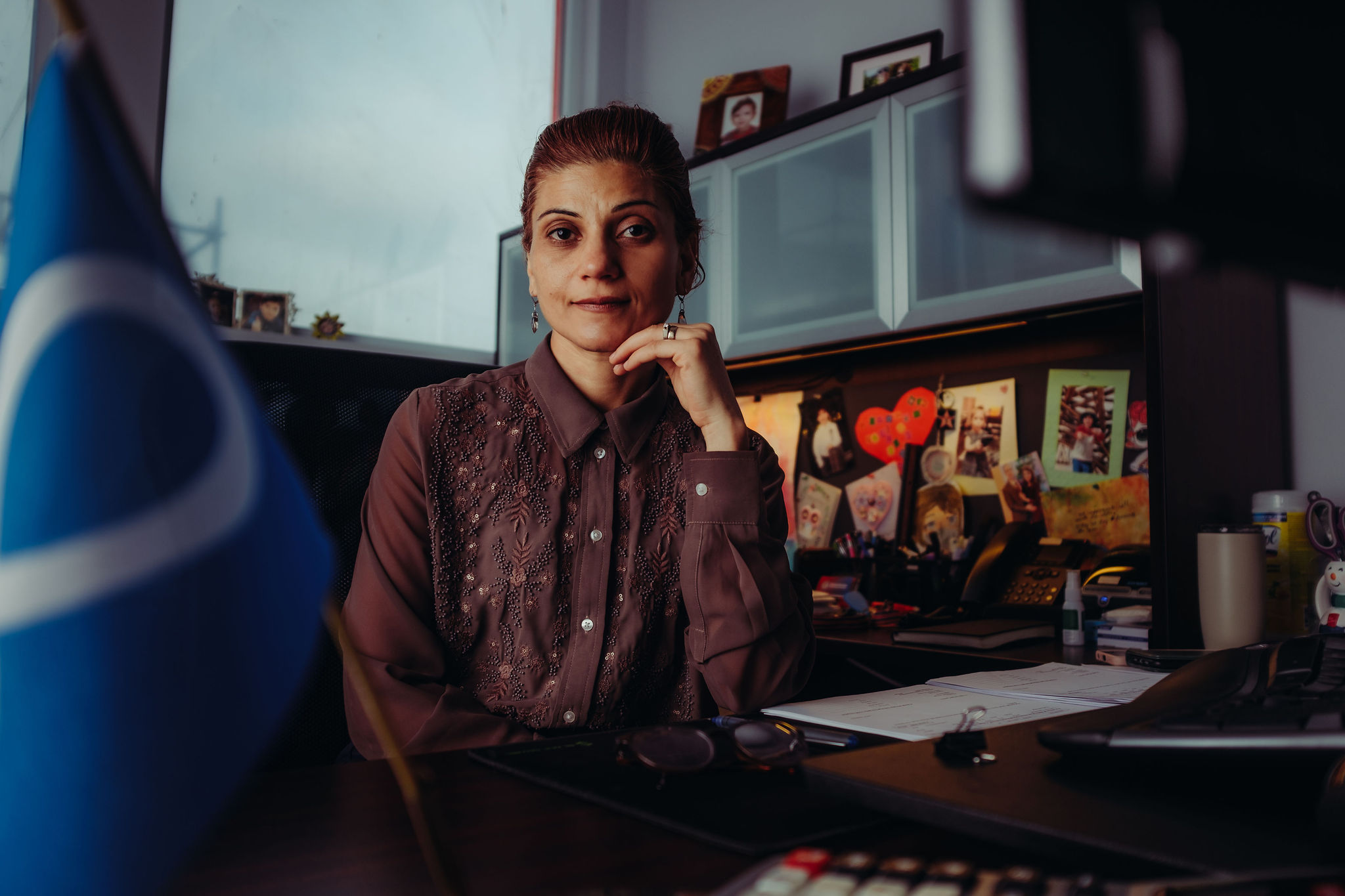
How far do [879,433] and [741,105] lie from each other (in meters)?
1.14

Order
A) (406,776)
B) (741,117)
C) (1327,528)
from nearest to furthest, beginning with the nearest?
(406,776) < (1327,528) < (741,117)

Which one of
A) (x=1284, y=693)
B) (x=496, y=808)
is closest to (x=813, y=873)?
(x=496, y=808)

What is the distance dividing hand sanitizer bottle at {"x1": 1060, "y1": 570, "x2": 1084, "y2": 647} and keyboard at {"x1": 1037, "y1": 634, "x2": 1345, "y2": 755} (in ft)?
2.95

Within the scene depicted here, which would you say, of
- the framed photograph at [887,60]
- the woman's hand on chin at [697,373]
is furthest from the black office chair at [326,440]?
the framed photograph at [887,60]

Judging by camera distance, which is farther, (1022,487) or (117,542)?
(1022,487)

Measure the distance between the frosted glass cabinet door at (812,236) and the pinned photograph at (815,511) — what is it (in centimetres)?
46

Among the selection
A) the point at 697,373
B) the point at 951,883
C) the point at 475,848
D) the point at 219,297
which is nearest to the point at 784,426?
the point at 697,373

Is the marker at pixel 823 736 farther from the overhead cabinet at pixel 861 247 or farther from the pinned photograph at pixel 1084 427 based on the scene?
the pinned photograph at pixel 1084 427

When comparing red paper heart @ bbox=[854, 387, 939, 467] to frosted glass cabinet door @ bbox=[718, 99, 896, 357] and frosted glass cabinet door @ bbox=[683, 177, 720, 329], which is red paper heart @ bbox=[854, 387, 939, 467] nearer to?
frosted glass cabinet door @ bbox=[718, 99, 896, 357]

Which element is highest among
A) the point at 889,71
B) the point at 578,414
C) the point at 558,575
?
the point at 889,71

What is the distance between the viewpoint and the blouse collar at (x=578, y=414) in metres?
1.17

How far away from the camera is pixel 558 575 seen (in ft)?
3.62

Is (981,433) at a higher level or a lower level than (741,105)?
lower

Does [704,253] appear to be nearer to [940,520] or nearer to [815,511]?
[815,511]
